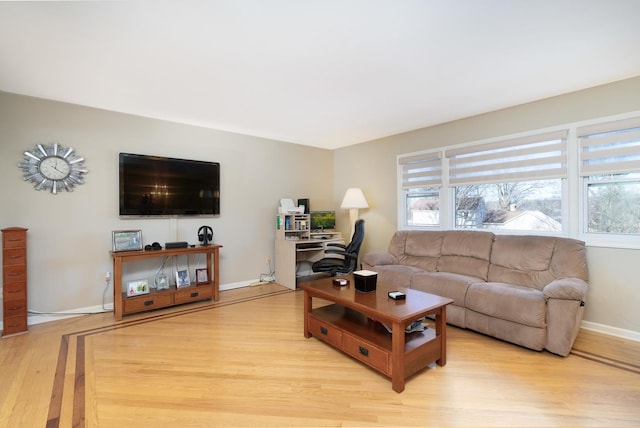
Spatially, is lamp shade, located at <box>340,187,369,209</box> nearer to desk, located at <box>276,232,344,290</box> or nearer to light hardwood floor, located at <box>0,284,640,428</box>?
desk, located at <box>276,232,344,290</box>

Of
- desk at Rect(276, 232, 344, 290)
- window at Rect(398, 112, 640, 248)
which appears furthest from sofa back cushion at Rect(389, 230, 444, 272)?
desk at Rect(276, 232, 344, 290)

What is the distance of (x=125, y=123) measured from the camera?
351 centimetres

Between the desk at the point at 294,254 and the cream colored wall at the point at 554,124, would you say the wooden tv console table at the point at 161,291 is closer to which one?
the desk at the point at 294,254

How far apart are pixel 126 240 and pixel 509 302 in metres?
3.96

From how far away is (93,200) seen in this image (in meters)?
3.33

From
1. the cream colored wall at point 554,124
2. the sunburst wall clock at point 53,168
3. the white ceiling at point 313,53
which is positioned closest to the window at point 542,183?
the cream colored wall at point 554,124

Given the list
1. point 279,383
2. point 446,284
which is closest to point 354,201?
point 446,284

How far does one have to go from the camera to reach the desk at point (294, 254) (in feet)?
14.3

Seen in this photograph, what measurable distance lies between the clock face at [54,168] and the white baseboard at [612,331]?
18.3 ft

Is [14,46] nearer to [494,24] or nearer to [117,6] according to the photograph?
[117,6]

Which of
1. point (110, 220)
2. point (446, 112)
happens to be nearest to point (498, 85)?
point (446, 112)

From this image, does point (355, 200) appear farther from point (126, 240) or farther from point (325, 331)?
point (126, 240)

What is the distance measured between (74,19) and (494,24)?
263 centimetres

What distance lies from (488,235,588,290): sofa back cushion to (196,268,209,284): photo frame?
3.40 metres
